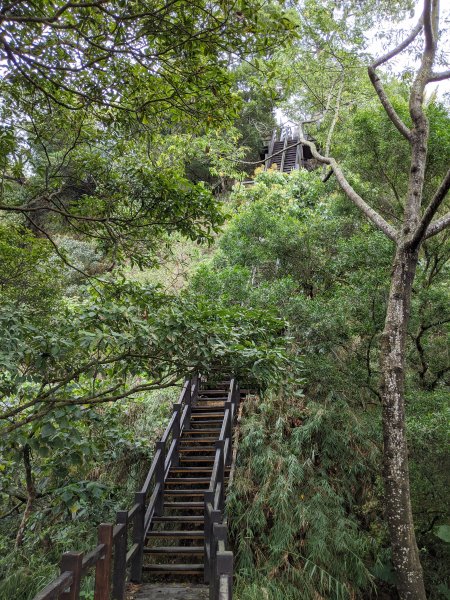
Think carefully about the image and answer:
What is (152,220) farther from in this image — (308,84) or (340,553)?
(308,84)

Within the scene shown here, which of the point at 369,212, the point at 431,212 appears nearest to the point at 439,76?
the point at 369,212

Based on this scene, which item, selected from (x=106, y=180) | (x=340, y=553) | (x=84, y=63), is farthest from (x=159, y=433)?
(x=84, y=63)

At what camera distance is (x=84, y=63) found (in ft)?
12.5

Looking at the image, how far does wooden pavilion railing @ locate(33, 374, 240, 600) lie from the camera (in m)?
3.20

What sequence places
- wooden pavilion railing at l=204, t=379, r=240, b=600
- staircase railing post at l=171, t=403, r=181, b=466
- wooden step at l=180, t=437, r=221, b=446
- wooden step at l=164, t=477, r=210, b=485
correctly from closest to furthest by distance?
wooden pavilion railing at l=204, t=379, r=240, b=600
wooden step at l=164, t=477, r=210, b=485
staircase railing post at l=171, t=403, r=181, b=466
wooden step at l=180, t=437, r=221, b=446

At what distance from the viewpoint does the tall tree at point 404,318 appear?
515cm

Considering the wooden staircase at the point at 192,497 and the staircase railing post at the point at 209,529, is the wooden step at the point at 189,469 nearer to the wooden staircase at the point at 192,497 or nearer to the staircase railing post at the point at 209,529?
the wooden staircase at the point at 192,497

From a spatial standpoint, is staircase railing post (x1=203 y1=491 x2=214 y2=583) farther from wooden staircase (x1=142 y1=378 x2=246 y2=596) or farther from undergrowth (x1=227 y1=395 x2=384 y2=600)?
undergrowth (x1=227 y1=395 x2=384 y2=600)

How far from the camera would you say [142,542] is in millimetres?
5777

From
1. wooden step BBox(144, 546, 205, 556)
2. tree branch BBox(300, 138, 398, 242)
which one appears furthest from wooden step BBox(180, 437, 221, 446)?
tree branch BBox(300, 138, 398, 242)

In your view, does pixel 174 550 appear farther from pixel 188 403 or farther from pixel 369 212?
pixel 369 212

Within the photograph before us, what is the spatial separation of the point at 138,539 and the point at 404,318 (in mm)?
4296

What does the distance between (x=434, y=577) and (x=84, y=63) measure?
24.6 ft

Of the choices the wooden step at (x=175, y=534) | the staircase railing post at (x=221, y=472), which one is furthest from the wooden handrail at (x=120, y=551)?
the staircase railing post at (x=221, y=472)
